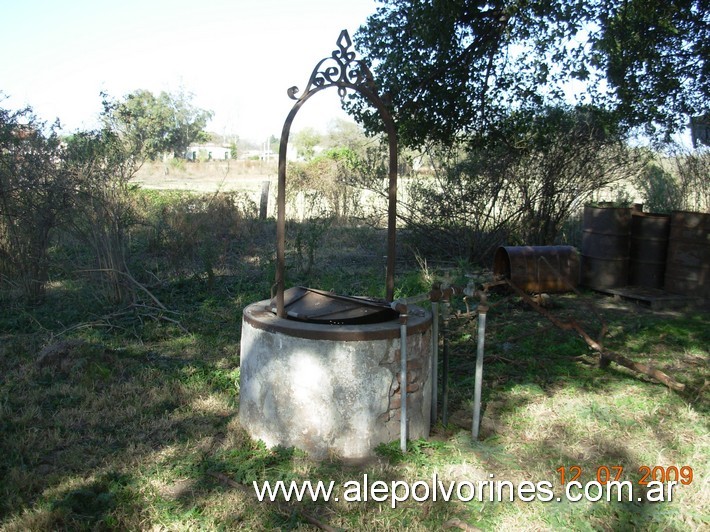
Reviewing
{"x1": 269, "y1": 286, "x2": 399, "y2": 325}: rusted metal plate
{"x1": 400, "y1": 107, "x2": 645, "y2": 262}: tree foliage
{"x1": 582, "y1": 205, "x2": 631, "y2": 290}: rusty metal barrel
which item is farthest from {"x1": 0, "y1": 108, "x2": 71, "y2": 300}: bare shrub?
{"x1": 582, "y1": 205, "x2": 631, "y2": 290}: rusty metal barrel

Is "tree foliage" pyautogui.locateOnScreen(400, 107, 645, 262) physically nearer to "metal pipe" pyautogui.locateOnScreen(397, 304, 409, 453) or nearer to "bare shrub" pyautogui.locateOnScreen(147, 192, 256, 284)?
"bare shrub" pyautogui.locateOnScreen(147, 192, 256, 284)

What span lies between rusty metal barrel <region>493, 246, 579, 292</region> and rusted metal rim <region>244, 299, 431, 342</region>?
12.2ft

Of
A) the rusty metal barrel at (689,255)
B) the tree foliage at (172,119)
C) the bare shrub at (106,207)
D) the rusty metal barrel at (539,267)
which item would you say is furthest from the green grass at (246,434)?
the tree foliage at (172,119)

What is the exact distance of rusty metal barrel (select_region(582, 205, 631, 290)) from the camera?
8125 mm

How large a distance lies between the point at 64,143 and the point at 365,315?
5382 millimetres

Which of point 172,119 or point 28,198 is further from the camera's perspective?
point 172,119

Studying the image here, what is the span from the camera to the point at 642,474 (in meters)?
3.33

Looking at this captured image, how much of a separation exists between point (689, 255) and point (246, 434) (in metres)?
6.15

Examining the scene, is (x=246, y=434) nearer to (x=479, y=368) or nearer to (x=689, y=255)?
(x=479, y=368)

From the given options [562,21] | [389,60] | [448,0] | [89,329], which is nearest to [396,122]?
[389,60]

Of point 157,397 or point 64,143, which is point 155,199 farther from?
point 157,397

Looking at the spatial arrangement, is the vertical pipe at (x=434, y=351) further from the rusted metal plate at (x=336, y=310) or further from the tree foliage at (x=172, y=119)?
the tree foliage at (x=172, y=119)

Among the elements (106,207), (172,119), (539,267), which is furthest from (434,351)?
(172,119)

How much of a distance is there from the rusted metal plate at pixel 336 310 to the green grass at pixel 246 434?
2.49ft
